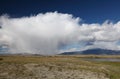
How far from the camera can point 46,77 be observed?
37406 millimetres

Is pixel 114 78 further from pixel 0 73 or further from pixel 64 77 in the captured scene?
pixel 0 73

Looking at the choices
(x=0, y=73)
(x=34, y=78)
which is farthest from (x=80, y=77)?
(x=0, y=73)

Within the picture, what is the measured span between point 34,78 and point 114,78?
1803cm

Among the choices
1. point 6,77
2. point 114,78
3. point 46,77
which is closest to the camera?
point 6,77

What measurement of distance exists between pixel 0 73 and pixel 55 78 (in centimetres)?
1087

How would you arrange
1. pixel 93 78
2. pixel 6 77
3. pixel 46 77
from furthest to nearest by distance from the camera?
pixel 93 78
pixel 46 77
pixel 6 77

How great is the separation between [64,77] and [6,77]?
10.9 m

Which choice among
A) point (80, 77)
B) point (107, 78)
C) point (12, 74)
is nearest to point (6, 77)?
point (12, 74)

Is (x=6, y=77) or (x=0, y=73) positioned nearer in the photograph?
(x=6, y=77)

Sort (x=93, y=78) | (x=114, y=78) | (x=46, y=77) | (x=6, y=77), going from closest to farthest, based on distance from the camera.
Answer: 1. (x=6, y=77)
2. (x=46, y=77)
3. (x=93, y=78)
4. (x=114, y=78)

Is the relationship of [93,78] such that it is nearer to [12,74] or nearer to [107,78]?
[107,78]

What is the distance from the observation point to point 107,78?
41.0 metres

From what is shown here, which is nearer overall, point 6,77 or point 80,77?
point 6,77

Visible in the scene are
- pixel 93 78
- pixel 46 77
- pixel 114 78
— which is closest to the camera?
pixel 46 77
